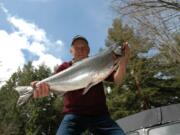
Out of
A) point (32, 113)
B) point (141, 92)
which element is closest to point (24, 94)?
point (141, 92)

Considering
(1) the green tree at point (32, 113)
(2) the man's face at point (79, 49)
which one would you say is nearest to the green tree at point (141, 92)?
(1) the green tree at point (32, 113)

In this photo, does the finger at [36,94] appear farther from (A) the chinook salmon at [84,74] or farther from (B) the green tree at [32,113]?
(B) the green tree at [32,113]

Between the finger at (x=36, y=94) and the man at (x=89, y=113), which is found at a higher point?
the finger at (x=36, y=94)

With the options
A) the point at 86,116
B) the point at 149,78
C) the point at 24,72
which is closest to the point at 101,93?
the point at 86,116

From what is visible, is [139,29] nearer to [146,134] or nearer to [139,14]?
[139,14]

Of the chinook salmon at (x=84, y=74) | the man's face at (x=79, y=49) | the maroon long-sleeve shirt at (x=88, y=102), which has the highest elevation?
the man's face at (x=79, y=49)

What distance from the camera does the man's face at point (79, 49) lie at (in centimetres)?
523

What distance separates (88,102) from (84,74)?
42 centimetres

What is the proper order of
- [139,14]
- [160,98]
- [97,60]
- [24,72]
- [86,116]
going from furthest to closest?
[24,72]
[160,98]
[139,14]
[86,116]
[97,60]

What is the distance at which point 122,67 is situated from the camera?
16.4 feet

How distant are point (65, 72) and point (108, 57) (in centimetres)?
43

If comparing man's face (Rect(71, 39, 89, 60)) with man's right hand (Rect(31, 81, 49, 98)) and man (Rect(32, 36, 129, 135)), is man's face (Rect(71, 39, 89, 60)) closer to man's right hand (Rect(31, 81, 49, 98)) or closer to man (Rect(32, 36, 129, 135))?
man (Rect(32, 36, 129, 135))

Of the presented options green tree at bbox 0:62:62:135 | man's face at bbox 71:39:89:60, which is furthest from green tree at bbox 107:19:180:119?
man's face at bbox 71:39:89:60

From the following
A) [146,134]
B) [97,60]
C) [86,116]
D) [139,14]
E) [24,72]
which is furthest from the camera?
[24,72]
